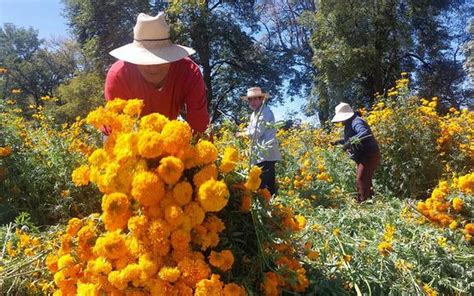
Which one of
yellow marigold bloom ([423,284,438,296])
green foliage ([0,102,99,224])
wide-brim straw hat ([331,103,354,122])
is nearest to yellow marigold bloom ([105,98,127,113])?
yellow marigold bloom ([423,284,438,296])

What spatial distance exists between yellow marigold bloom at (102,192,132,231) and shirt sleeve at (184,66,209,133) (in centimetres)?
104

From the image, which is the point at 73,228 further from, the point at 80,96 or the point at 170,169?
the point at 80,96

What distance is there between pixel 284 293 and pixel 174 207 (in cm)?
66

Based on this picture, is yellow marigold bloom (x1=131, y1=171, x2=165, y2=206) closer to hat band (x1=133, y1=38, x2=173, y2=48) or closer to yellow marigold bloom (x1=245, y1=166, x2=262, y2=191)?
yellow marigold bloom (x1=245, y1=166, x2=262, y2=191)

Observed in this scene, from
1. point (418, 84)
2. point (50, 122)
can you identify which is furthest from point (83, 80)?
point (50, 122)

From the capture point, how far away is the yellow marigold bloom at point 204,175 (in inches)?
68.2

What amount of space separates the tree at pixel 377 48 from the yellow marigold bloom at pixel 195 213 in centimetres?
1998

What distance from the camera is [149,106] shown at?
285cm

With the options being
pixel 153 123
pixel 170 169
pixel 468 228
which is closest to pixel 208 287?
pixel 170 169

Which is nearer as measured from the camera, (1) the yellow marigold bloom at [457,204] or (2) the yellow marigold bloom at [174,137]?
(2) the yellow marigold bloom at [174,137]

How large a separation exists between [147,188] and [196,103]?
48.1 inches

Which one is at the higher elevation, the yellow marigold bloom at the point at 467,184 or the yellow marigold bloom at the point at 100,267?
the yellow marigold bloom at the point at 467,184

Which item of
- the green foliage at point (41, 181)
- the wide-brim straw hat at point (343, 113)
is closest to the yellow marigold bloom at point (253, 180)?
the green foliage at point (41, 181)

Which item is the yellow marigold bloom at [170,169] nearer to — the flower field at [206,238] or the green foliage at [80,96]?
the flower field at [206,238]
